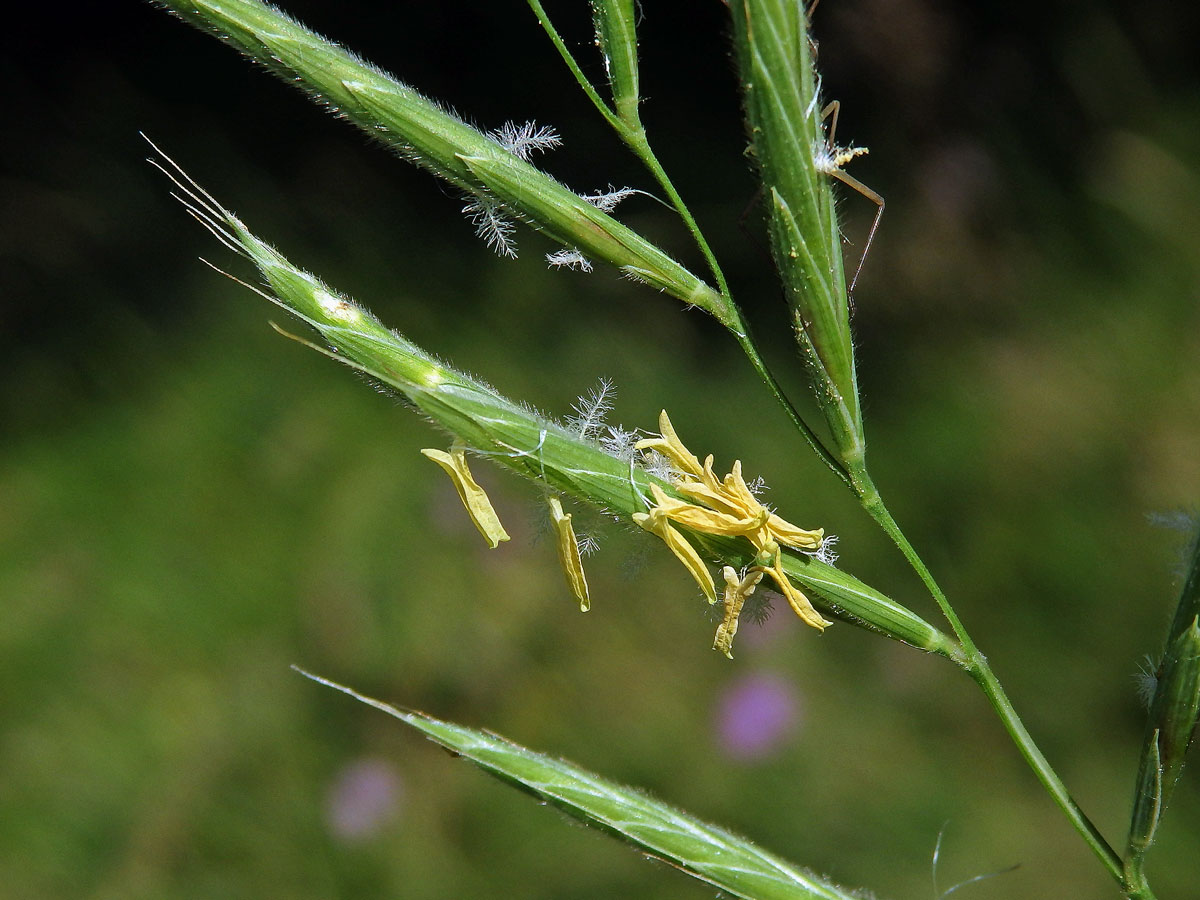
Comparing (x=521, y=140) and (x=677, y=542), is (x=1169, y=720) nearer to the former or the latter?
(x=677, y=542)

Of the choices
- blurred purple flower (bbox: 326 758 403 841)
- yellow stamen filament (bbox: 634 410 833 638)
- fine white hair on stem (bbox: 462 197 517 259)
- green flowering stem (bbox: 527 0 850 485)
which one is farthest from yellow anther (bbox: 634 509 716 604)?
blurred purple flower (bbox: 326 758 403 841)

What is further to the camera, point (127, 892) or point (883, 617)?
point (127, 892)

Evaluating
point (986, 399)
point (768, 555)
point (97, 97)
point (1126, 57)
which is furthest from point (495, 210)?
point (97, 97)

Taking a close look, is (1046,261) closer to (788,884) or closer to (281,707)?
(788,884)

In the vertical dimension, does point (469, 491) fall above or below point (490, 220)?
below

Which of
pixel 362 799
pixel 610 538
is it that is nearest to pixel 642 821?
pixel 610 538

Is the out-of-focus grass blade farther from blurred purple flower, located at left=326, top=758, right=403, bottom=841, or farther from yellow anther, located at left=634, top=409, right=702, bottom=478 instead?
blurred purple flower, located at left=326, top=758, right=403, bottom=841

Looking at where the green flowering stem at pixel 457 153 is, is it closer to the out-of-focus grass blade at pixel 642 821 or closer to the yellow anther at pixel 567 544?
the yellow anther at pixel 567 544
